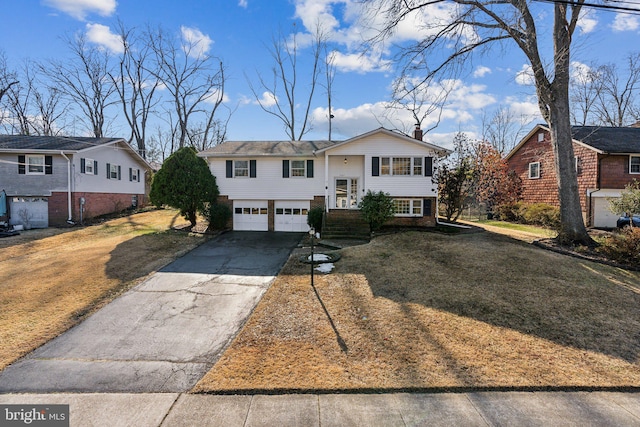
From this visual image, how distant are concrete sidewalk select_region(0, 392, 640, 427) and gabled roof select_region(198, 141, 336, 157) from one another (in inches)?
543

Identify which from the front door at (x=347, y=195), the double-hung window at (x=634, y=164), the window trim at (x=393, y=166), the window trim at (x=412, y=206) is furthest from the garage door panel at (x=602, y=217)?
the front door at (x=347, y=195)

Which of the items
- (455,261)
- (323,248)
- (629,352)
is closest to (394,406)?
(629,352)

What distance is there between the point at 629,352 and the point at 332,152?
43.9 ft

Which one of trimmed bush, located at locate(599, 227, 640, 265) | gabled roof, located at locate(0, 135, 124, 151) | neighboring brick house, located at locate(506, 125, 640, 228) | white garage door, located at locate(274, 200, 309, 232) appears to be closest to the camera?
trimmed bush, located at locate(599, 227, 640, 265)

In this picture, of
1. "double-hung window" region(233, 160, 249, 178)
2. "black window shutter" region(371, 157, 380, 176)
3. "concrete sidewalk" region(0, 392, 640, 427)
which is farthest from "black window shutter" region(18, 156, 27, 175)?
"black window shutter" region(371, 157, 380, 176)

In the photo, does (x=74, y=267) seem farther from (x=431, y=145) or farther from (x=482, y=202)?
(x=482, y=202)

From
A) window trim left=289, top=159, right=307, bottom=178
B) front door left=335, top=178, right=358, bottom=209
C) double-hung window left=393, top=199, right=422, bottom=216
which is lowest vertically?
double-hung window left=393, top=199, right=422, bottom=216

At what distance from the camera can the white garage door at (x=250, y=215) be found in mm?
17328

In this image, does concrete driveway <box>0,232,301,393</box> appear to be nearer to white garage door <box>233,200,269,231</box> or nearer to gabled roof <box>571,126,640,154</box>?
white garage door <box>233,200,269,231</box>

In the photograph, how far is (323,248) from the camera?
1240cm

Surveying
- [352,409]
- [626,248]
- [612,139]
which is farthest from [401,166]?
[612,139]

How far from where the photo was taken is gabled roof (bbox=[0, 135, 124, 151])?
59.5 feet

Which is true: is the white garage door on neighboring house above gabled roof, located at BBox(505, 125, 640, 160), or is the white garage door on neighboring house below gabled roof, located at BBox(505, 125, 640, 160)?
below

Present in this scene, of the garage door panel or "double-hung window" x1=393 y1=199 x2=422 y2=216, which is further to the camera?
the garage door panel
